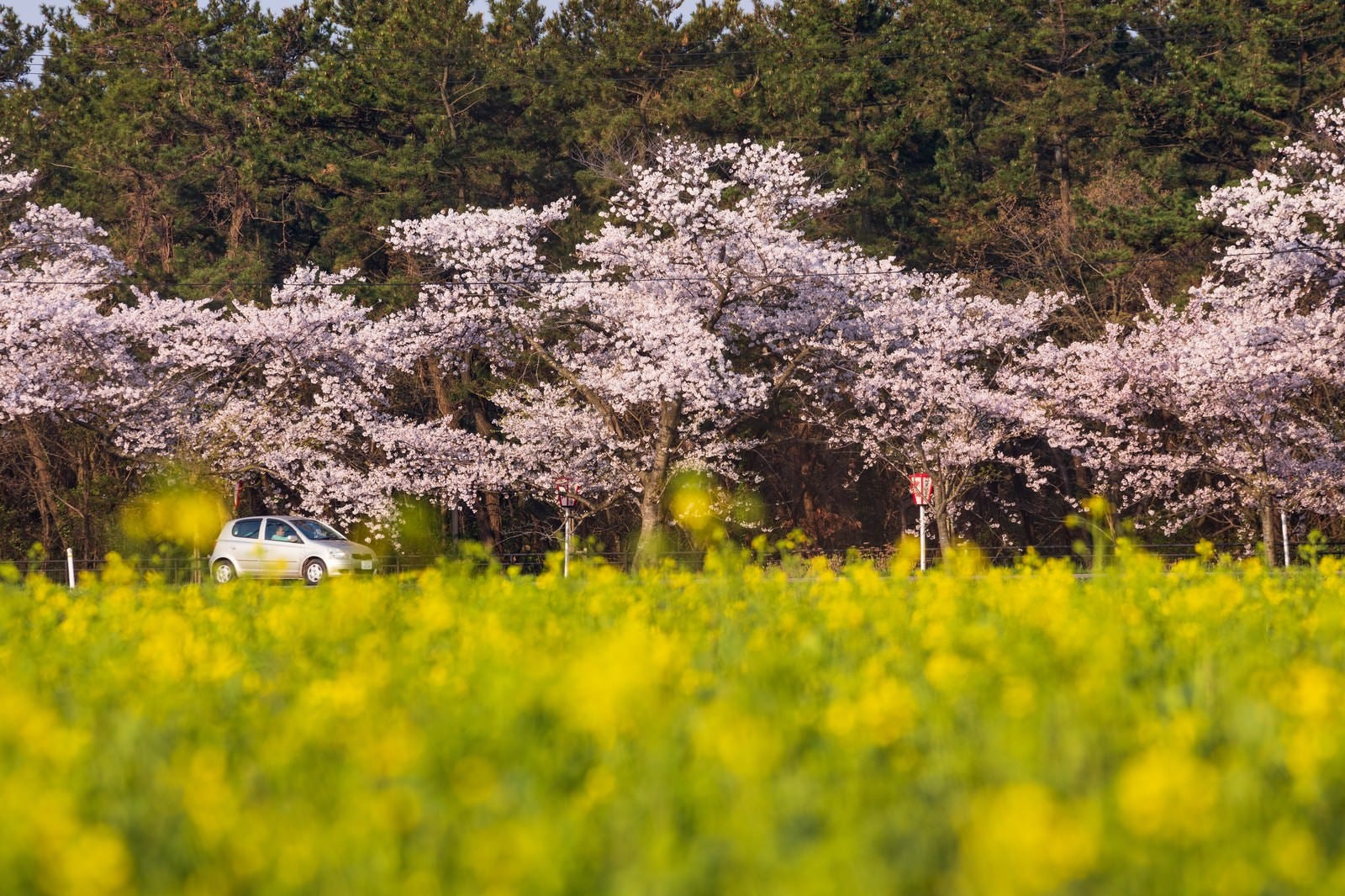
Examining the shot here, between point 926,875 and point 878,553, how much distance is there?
36.2 meters

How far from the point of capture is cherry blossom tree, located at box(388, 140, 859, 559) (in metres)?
30.2

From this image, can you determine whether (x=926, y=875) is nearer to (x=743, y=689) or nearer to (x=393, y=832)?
(x=393, y=832)

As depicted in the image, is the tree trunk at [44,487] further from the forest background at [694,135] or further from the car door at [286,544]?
the car door at [286,544]

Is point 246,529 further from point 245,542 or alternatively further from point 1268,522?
point 1268,522

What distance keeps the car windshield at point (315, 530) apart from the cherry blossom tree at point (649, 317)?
6.12 metres

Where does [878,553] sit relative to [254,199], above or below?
below

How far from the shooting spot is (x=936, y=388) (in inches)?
1382

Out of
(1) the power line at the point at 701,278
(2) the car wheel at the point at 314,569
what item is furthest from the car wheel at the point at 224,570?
(1) the power line at the point at 701,278

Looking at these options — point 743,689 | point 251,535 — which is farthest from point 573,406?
point 743,689

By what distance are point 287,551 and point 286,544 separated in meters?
0.31

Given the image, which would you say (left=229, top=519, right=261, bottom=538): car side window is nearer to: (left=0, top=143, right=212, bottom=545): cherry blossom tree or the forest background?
(left=0, top=143, right=212, bottom=545): cherry blossom tree

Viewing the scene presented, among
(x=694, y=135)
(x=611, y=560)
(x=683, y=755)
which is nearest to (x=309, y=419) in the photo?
(x=611, y=560)

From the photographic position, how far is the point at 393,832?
4.19 m

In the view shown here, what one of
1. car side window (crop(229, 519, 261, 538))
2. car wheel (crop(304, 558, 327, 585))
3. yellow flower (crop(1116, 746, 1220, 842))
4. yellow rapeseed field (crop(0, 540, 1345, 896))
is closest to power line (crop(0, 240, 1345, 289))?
car side window (crop(229, 519, 261, 538))
